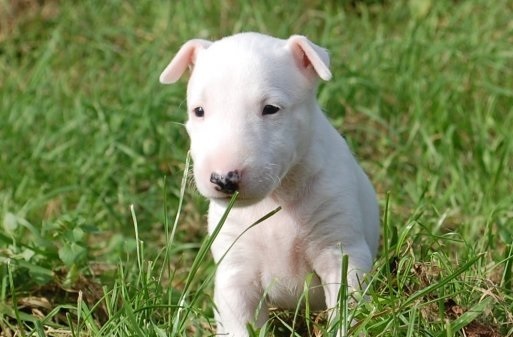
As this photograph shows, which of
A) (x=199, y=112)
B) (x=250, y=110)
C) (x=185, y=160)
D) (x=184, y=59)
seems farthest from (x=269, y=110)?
(x=185, y=160)

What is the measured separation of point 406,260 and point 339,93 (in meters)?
3.10

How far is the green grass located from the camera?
4.27m

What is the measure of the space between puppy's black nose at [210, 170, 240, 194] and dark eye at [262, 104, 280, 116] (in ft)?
1.11

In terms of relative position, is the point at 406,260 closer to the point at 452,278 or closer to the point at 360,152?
the point at 452,278

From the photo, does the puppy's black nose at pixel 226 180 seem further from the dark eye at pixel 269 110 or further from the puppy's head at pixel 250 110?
the dark eye at pixel 269 110

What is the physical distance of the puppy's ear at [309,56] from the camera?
14.2 ft

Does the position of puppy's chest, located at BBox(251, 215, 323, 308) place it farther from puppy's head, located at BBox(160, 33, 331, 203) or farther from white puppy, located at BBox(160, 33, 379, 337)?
puppy's head, located at BBox(160, 33, 331, 203)

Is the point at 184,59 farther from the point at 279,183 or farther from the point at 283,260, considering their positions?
the point at 283,260

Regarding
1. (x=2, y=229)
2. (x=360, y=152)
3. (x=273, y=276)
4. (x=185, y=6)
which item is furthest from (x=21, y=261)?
(x=185, y=6)

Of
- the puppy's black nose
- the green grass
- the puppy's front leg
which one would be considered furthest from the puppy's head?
the puppy's front leg

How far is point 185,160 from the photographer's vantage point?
21.4 ft

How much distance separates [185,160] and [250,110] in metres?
2.43

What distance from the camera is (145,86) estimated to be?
7.71m

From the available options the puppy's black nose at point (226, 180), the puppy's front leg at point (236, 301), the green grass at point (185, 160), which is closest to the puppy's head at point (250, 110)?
the puppy's black nose at point (226, 180)
